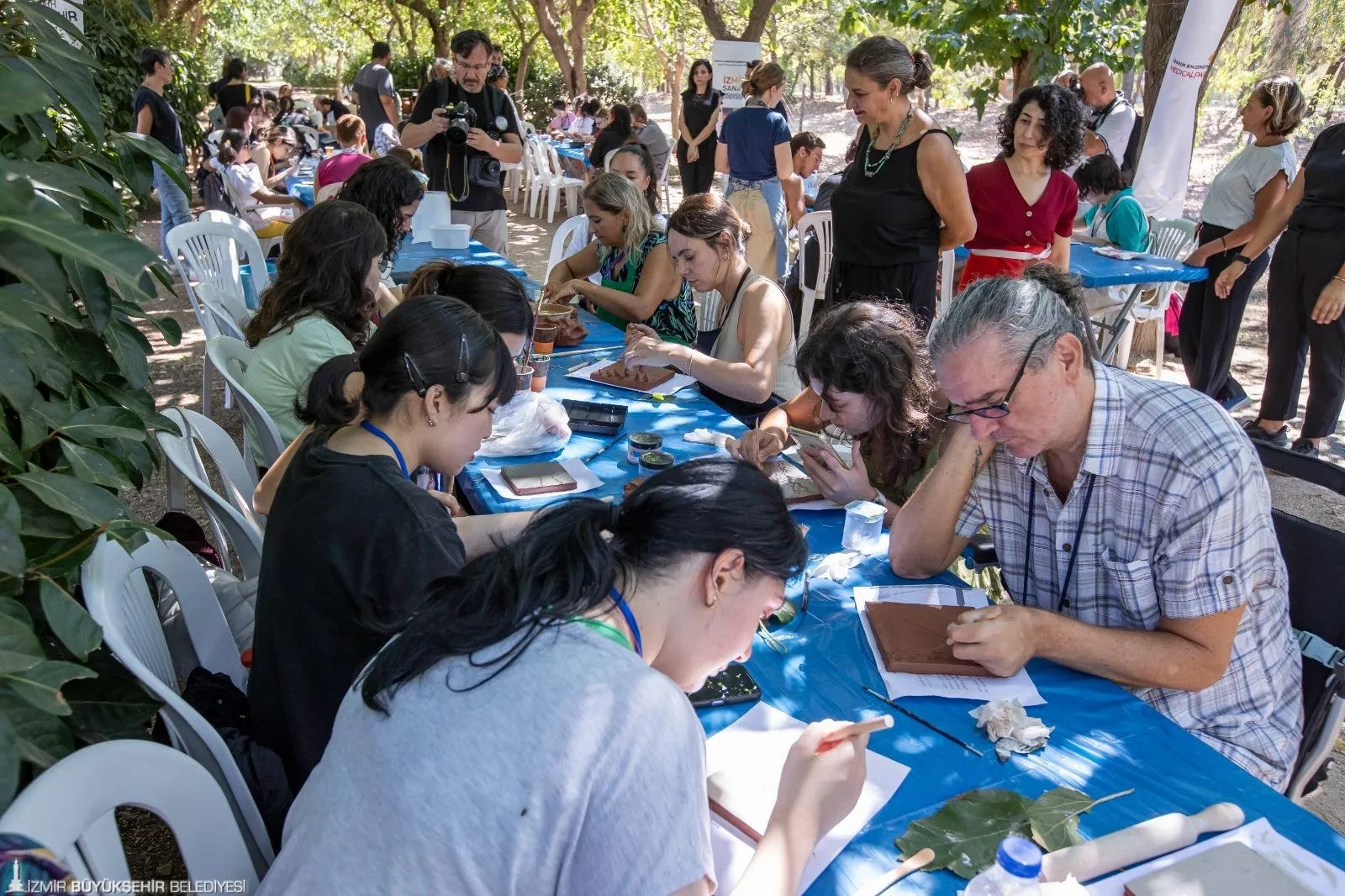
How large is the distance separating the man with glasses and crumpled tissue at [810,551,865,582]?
1.37 feet

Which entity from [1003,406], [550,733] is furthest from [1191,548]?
[550,733]

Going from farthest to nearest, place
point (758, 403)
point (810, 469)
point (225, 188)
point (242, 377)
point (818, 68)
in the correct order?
1. point (818, 68)
2. point (225, 188)
3. point (758, 403)
4. point (242, 377)
5. point (810, 469)

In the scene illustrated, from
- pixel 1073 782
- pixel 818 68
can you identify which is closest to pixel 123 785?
pixel 1073 782

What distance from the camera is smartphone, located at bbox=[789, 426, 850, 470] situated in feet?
8.58

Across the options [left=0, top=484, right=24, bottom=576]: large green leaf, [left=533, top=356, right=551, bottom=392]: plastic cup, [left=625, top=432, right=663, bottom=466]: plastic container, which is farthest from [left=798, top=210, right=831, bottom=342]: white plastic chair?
[left=0, top=484, right=24, bottom=576]: large green leaf

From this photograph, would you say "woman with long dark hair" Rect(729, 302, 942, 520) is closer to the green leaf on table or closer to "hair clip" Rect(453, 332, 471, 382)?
"hair clip" Rect(453, 332, 471, 382)

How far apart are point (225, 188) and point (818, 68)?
3750 centimetres

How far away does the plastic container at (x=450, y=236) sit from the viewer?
5.46m

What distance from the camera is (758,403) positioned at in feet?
11.8

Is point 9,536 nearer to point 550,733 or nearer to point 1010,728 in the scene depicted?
point 550,733

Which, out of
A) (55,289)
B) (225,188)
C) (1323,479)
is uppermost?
(55,289)

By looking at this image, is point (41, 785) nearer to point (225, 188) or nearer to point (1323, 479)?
point (1323, 479)

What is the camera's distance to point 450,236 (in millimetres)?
5469

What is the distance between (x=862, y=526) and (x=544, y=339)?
6.26 feet
